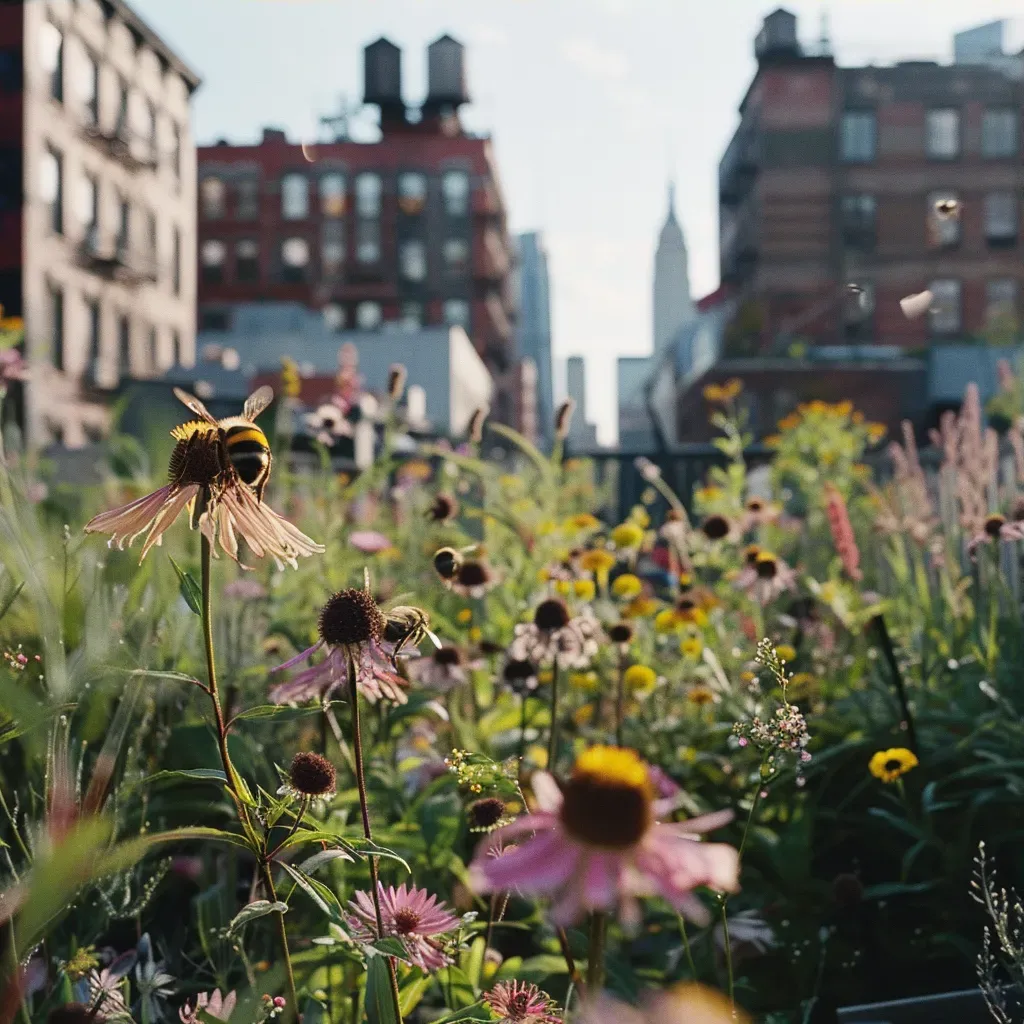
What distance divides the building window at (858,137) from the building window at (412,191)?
16.5 meters

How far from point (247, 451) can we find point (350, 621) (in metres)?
0.18

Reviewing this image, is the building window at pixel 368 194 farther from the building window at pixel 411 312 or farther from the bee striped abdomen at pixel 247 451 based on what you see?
the bee striped abdomen at pixel 247 451

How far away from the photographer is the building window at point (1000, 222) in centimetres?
3281

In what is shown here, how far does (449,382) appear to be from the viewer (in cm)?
3244

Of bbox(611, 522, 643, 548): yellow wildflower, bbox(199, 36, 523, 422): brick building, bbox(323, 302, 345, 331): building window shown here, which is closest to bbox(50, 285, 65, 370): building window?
bbox(199, 36, 523, 422): brick building

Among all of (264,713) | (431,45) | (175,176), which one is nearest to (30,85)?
(175,176)

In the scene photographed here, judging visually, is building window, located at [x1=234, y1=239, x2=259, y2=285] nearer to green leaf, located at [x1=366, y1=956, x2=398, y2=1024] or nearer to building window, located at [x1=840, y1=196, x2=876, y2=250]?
building window, located at [x1=840, y1=196, x2=876, y2=250]

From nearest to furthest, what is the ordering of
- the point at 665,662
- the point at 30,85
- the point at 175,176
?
the point at 665,662
the point at 30,85
the point at 175,176

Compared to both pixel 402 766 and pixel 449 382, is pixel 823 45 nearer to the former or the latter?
pixel 449 382

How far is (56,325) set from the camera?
2417 cm

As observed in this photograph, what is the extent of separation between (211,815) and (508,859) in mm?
1443

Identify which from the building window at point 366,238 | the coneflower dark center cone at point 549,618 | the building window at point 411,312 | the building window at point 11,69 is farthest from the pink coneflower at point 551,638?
the building window at point 366,238

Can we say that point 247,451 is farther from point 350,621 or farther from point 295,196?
point 295,196


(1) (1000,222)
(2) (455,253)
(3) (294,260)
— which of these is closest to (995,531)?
(1) (1000,222)
